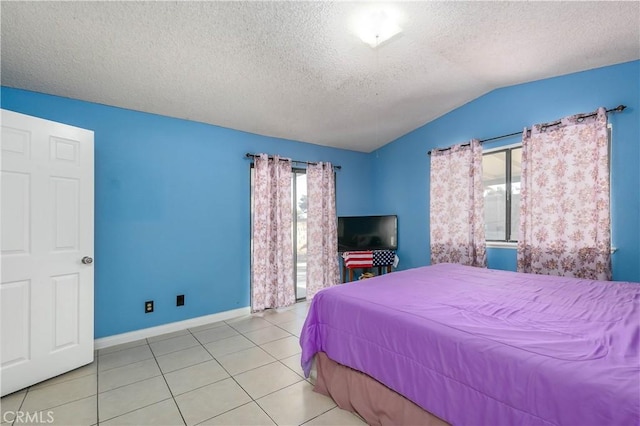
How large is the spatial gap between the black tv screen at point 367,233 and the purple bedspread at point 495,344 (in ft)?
6.72

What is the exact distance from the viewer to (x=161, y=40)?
1.98 meters

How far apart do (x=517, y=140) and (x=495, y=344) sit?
9.54 feet

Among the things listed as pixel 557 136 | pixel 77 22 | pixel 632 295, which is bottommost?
pixel 632 295

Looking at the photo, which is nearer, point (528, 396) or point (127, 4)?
point (528, 396)

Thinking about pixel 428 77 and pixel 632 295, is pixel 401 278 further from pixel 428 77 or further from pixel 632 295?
pixel 428 77

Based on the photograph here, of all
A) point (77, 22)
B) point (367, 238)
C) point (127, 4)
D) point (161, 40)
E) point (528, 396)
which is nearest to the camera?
point (528, 396)

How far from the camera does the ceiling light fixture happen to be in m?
1.91

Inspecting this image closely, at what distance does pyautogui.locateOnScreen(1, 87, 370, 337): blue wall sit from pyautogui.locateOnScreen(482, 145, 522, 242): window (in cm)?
287

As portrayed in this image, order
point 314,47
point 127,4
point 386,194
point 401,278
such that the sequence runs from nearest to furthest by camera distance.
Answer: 1. point 127,4
2. point 314,47
3. point 401,278
4. point 386,194

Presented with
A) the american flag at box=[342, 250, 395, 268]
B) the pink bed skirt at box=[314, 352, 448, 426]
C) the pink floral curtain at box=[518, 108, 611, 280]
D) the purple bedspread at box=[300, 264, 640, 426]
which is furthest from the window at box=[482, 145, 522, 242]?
the pink bed skirt at box=[314, 352, 448, 426]

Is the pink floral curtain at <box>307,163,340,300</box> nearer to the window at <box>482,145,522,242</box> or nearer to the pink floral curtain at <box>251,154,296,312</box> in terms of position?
the pink floral curtain at <box>251,154,296,312</box>

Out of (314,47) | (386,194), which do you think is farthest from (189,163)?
(386,194)

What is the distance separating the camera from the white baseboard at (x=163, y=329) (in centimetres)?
273

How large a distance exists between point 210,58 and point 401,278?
2.36 m
